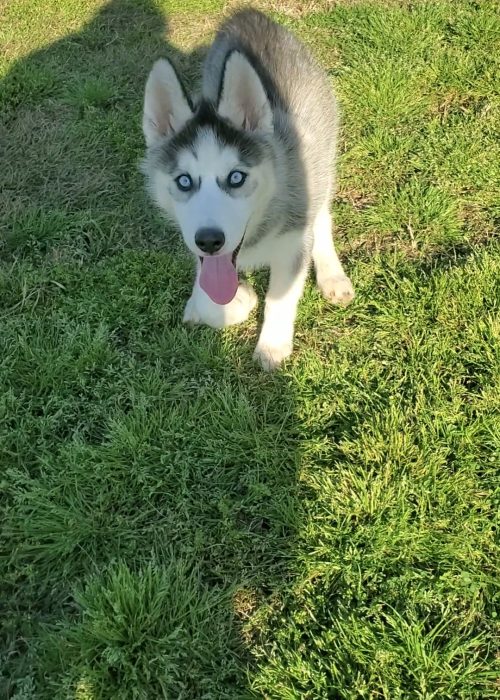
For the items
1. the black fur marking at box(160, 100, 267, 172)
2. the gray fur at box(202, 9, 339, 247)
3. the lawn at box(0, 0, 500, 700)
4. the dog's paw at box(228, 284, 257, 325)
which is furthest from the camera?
the dog's paw at box(228, 284, 257, 325)

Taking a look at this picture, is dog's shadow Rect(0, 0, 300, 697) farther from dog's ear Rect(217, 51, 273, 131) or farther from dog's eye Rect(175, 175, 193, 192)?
dog's ear Rect(217, 51, 273, 131)

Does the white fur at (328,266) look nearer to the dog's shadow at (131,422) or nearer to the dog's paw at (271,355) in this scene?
the dog's paw at (271,355)

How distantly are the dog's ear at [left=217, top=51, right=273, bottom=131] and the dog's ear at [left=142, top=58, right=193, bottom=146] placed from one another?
183 millimetres

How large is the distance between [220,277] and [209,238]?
397mm

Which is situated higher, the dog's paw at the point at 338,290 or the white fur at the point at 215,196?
the white fur at the point at 215,196

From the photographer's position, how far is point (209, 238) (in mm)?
2602

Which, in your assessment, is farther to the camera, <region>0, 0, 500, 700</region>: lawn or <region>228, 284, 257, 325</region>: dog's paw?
<region>228, 284, 257, 325</region>: dog's paw

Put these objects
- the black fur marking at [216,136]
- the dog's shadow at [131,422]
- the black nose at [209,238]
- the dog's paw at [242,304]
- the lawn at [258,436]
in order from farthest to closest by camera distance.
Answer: the dog's paw at [242,304] → the black fur marking at [216,136] → the black nose at [209,238] → the dog's shadow at [131,422] → the lawn at [258,436]

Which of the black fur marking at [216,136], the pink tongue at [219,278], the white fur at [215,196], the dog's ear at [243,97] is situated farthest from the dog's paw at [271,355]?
the dog's ear at [243,97]

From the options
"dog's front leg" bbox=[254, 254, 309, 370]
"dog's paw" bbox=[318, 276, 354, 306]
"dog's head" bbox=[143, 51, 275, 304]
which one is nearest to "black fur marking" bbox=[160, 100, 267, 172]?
"dog's head" bbox=[143, 51, 275, 304]

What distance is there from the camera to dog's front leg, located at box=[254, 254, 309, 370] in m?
3.25

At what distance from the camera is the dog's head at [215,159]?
8.85 feet

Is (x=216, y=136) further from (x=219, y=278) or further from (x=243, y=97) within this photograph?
(x=219, y=278)

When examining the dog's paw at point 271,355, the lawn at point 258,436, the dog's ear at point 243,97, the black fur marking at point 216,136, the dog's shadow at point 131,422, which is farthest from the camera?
the dog's paw at point 271,355
